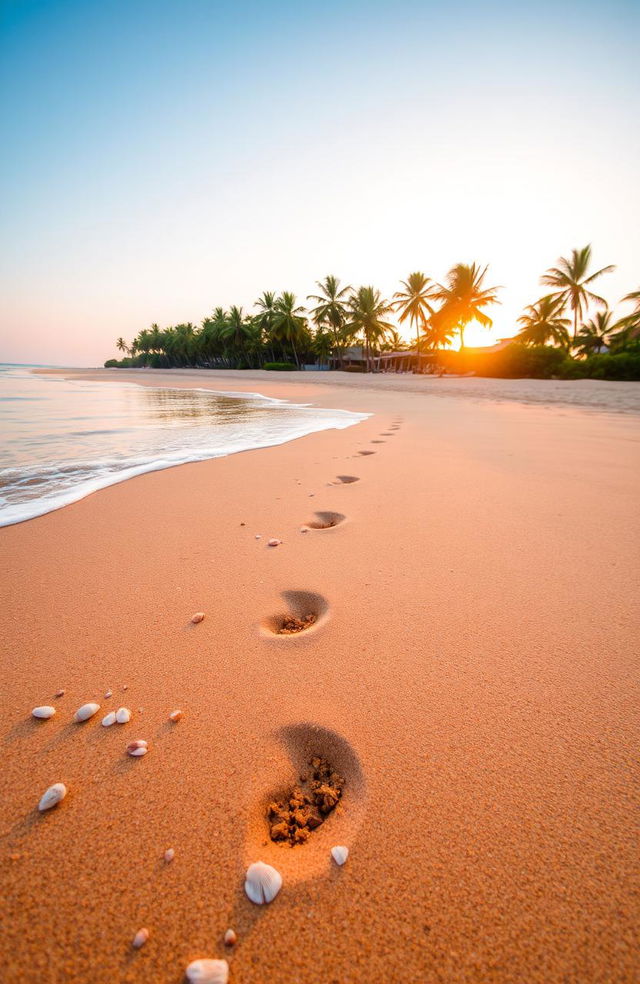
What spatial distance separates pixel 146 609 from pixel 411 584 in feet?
3.45

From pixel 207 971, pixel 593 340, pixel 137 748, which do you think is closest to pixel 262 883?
pixel 207 971

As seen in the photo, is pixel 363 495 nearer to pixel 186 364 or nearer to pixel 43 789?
pixel 43 789

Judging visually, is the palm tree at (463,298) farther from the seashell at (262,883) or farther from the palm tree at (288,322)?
the seashell at (262,883)

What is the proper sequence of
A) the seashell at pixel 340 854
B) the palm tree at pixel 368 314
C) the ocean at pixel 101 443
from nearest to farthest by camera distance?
the seashell at pixel 340 854
the ocean at pixel 101 443
the palm tree at pixel 368 314

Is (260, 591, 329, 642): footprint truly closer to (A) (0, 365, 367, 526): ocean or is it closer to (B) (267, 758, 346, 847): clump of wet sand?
(B) (267, 758, 346, 847): clump of wet sand

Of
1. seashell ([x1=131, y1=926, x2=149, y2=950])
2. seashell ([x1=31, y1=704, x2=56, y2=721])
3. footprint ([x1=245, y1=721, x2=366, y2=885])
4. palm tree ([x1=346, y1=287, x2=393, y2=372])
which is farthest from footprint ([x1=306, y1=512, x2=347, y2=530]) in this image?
palm tree ([x1=346, y1=287, x2=393, y2=372])

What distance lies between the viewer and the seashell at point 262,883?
667 millimetres

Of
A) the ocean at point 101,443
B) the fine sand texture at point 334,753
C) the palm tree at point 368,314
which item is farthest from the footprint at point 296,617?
the palm tree at point 368,314

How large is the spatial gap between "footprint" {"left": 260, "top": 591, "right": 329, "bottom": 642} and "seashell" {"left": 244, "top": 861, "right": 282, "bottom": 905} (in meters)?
0.63

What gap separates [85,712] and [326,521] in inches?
59.3

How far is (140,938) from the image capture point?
62cm

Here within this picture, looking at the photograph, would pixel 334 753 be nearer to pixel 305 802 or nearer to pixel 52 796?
pixel 305 802

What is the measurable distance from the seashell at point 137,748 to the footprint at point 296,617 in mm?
472

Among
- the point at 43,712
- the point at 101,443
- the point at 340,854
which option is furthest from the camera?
the point at 101,443
